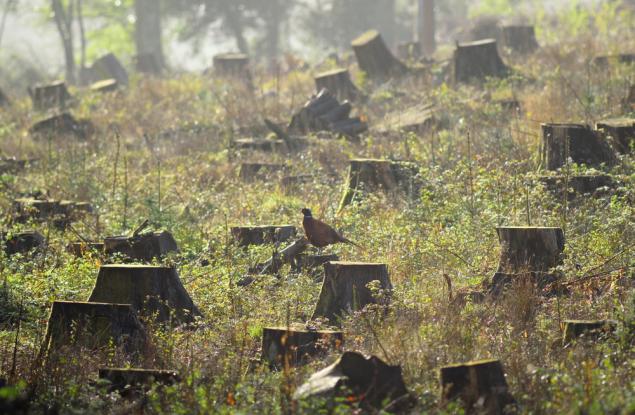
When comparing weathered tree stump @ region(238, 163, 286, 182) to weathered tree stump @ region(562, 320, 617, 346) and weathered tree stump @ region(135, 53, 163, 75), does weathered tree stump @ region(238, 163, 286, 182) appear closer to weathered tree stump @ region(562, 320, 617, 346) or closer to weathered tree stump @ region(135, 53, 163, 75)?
weathered tree stump @ region(562, 320, 617, 346)

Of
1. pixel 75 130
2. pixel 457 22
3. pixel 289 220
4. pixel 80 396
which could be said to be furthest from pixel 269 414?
pixel 457 22

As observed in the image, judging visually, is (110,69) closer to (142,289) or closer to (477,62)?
(477,62)

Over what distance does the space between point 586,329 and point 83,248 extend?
5336 millimetres

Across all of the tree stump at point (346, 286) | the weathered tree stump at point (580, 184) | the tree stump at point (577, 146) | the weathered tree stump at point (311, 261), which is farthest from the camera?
the tree stump at point (577, 146)

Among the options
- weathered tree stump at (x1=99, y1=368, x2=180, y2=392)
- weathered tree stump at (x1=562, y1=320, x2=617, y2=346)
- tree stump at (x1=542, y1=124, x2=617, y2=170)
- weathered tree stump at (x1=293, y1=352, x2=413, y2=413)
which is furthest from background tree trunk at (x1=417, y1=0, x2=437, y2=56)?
weathered tree stump at (x1=293, y1=352, x2=413, y2=413)

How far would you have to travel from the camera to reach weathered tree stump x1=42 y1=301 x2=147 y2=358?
6.70 metres

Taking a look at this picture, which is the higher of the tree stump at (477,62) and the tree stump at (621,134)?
the tree stump at (477,62)

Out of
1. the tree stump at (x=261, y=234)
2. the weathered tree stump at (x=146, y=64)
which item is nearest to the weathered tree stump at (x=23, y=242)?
the tree stump at (x=261, y=234)

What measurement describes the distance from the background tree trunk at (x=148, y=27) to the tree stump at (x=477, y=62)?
2242cm

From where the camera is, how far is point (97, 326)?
6.82 m

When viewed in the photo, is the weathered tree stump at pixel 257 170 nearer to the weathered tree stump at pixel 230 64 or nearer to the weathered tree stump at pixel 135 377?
the weathered tree stump at pixel 135 377

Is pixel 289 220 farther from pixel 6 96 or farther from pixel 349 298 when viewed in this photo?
pixel 6 96

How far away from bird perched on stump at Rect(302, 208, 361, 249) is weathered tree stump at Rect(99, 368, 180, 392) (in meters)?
3.08

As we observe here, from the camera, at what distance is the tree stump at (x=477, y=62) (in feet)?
60.5
